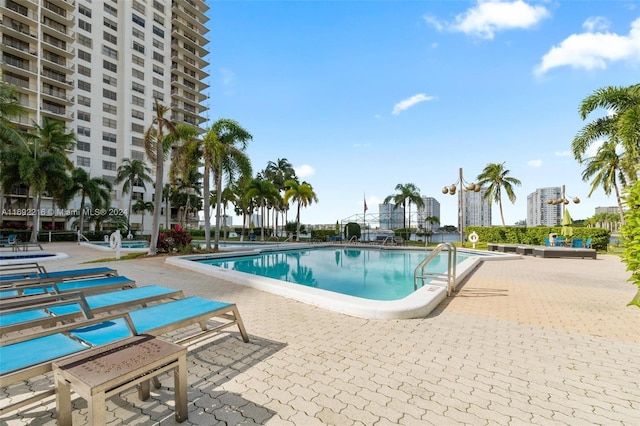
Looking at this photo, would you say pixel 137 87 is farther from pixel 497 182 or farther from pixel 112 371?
pixel 112 371

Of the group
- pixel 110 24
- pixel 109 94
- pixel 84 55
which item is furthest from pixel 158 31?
pixel 109 94

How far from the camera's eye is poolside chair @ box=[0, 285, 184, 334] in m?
3.03

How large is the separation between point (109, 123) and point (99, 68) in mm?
7940

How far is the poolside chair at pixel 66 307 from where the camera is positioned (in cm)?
303

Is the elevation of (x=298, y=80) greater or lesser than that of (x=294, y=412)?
greater

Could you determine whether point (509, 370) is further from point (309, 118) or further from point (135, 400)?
point (309, 118)

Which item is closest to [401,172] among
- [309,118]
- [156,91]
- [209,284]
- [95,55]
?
[309,118]

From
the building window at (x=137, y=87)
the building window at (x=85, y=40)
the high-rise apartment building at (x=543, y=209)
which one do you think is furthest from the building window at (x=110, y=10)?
the high-rise apartment building at (x=543, y=209)

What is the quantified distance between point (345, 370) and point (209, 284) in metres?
5.69

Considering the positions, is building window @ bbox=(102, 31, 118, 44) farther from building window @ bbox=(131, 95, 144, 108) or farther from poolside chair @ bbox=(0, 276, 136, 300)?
poolside chair @ bbox=(0, 276, 136, 300)

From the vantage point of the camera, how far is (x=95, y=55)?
44219 millimetres

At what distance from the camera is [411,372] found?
3.11 m

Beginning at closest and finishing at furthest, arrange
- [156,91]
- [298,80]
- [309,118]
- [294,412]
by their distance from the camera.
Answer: [294,412], [298,80], [309,118], [156,91]

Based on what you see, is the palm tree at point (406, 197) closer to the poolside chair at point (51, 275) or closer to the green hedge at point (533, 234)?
the green hedge at point (533, 234)
